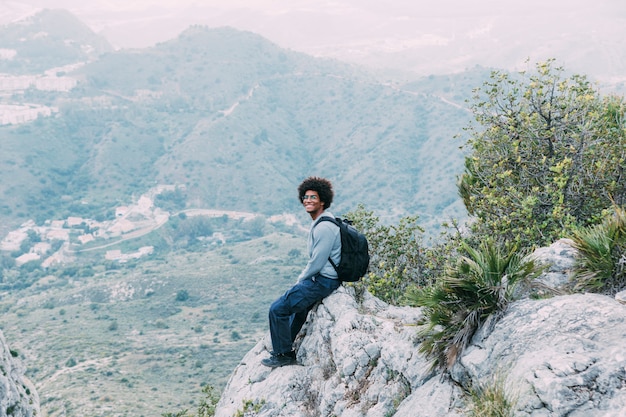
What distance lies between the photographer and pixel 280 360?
725 centimetres

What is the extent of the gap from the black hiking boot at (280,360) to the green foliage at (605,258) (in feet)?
11.6

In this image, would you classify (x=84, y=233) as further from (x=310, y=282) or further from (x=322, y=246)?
(x=322, y=246)

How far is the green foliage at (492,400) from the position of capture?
4023mm

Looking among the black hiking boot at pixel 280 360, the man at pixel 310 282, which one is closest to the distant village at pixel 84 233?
the black hiking boot at pixel 280 360

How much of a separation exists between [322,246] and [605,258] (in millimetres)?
2966

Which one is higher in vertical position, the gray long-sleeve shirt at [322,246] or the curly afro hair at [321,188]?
the curly afro hair at [321,188]

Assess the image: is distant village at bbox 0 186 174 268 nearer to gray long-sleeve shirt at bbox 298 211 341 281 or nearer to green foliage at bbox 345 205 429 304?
green foliage at bbox 345 205 429 304

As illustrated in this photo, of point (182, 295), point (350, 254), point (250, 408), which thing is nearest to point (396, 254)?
point (350, 254)

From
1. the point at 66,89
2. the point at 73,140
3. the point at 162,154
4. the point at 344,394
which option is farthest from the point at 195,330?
the point at 66,89

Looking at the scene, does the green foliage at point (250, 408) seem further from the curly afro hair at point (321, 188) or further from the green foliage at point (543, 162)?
the green foliage at point (543, 162)

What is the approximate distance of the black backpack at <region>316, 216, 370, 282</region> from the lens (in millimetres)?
6938

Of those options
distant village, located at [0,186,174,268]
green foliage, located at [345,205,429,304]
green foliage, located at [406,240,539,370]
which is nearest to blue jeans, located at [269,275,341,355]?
green foliage, located at [406,240,539,370]

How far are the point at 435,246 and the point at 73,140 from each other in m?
162

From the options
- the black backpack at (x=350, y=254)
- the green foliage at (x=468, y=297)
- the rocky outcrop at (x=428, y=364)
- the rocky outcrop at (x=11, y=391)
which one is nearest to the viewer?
the rocky outcrop at (x=428, y=364)
